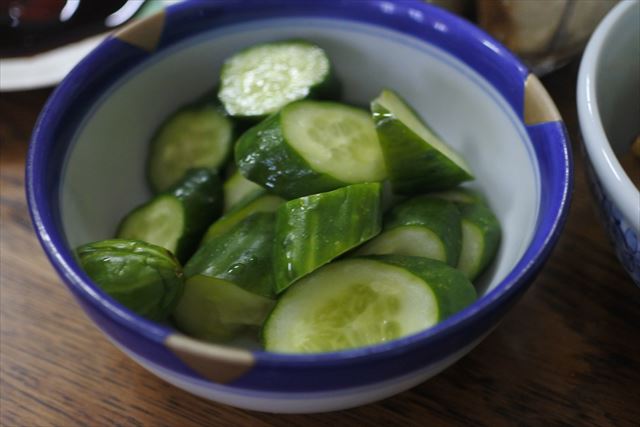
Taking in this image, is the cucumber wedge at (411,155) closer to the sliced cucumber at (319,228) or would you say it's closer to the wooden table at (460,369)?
the sliced cucumber at (319,228)

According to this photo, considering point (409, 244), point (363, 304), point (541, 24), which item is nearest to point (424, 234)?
point (409, 244)

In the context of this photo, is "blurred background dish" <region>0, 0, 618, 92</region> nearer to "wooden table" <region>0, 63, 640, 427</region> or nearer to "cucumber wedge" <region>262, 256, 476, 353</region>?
"wooden table" <region>0, 63, 640, 427</region>

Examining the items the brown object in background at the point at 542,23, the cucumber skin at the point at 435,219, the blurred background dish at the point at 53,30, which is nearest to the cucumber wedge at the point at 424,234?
the cucumber skin at the point at 435,219

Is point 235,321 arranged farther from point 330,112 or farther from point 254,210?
point 330,112

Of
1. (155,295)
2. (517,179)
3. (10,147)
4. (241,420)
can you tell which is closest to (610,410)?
(517,179)

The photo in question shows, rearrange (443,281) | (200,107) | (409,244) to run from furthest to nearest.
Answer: (200,107) → (409,244) → (443,281)

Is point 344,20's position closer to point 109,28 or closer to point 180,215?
point 180,215
